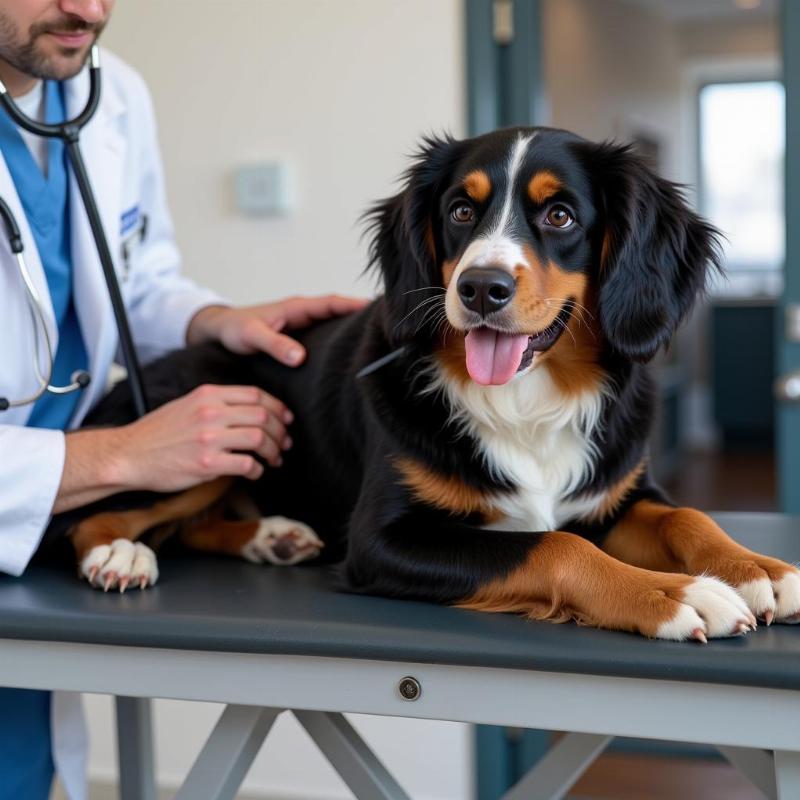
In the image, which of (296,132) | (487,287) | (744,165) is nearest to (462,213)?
(487,287)


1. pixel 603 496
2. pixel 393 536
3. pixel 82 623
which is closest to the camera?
pixel 82 623

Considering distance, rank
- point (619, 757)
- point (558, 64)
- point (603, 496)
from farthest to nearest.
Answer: point (558, 64), point (619, 757), point (603, 496)

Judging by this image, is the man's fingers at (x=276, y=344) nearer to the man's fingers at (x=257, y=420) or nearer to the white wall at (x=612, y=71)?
the man's fingers at (x=257, y=420)

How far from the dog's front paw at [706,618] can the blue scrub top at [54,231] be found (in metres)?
0.97

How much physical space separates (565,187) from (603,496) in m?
0.39

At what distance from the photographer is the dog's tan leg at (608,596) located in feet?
3.51

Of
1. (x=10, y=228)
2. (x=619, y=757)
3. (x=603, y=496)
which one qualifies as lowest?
(x=619, y=757)

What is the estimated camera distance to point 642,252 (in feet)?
4.48

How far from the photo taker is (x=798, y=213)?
2.62m

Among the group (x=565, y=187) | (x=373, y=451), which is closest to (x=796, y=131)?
(x=565, y=187)

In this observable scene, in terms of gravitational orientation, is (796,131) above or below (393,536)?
above

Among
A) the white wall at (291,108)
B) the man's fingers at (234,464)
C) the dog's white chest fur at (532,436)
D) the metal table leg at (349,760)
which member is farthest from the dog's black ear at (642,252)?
the white wall at (291,108)

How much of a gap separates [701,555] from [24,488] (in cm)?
82

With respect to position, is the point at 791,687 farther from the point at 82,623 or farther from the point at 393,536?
the point at 82,623
